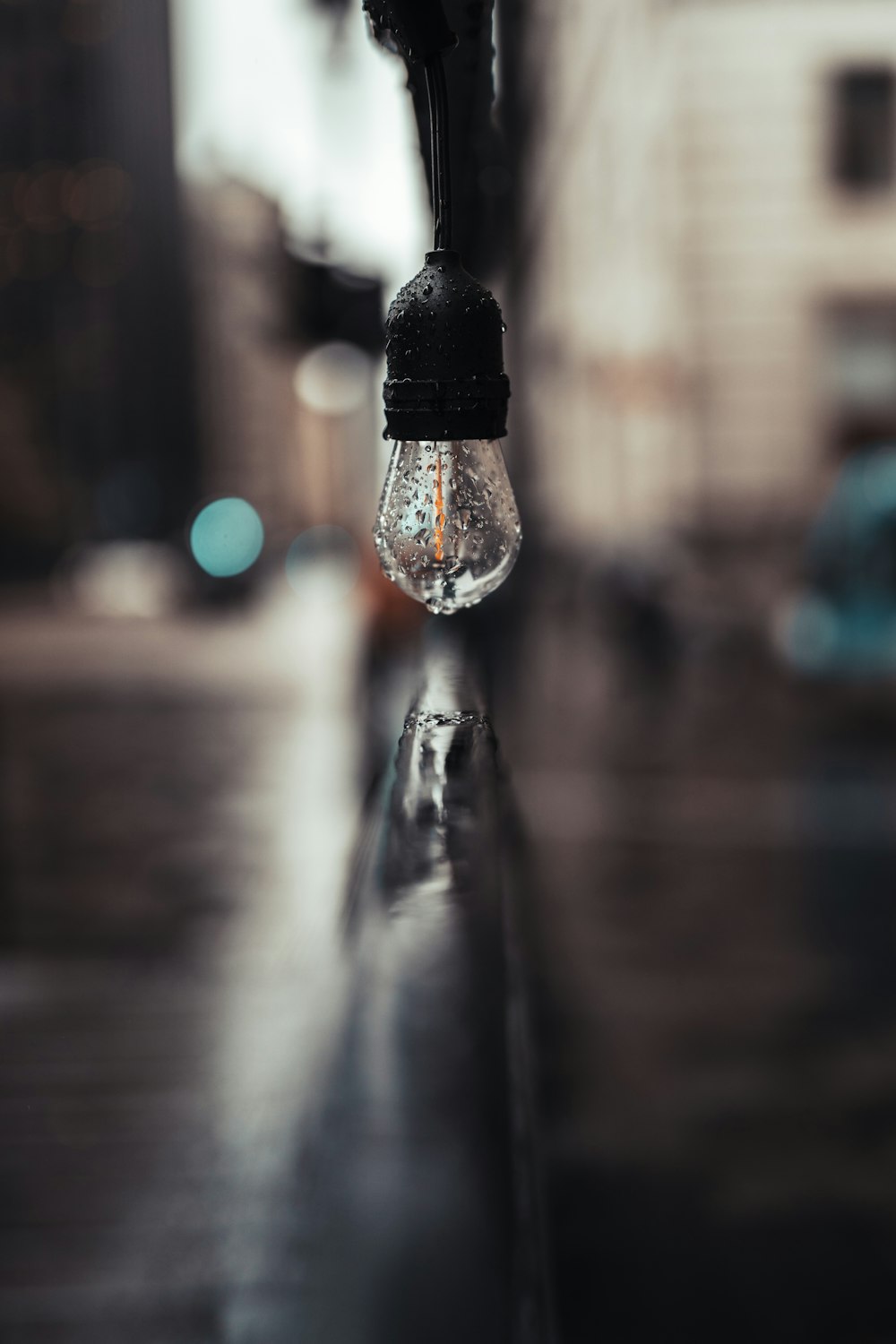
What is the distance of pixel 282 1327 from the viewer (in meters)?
2.99

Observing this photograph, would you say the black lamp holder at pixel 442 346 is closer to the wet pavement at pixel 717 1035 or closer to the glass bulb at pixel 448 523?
the glass bulb at pixel 448 523

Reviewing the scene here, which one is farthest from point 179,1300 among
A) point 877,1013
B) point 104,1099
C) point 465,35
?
point 877,1013

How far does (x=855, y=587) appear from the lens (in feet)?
46.3

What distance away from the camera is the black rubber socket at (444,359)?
1438mm

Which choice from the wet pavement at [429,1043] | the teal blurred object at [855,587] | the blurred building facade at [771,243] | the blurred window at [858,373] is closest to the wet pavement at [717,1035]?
the wet pavement at [429,1043]

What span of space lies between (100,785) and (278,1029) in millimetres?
5574

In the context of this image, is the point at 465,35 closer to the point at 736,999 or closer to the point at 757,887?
the point at 736,999

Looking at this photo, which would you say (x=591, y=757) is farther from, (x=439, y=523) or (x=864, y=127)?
(x=864, y=127)

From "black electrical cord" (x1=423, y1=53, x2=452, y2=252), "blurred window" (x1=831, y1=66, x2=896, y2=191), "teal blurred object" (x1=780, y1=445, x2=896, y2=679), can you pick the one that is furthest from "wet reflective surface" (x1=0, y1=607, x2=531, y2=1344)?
"blurred window" (x1=831, y1=66, x2=896, y2=191)

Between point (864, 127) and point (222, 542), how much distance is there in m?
15.2

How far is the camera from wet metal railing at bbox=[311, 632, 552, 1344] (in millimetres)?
1253

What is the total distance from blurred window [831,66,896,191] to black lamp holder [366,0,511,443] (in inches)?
797

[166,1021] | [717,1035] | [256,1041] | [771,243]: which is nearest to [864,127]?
[771,243]

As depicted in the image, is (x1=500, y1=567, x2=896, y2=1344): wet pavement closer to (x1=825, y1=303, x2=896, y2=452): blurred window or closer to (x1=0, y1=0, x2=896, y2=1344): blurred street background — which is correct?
(x1=0, y1=0, x2=896, y2=1344): blurred street background
